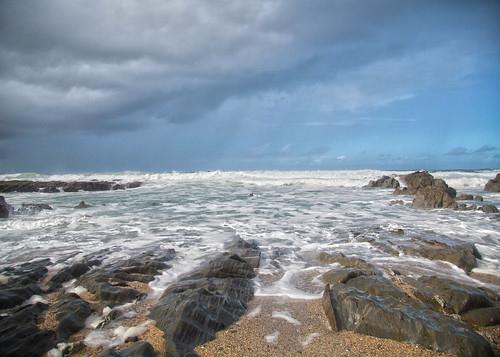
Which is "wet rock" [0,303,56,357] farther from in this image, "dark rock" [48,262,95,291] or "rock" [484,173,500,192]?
"rock" [484,173,500,192]

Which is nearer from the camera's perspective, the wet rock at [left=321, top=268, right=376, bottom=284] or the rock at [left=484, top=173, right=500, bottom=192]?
the wet rock at [left=321, top=268, right=376, bottom=284]

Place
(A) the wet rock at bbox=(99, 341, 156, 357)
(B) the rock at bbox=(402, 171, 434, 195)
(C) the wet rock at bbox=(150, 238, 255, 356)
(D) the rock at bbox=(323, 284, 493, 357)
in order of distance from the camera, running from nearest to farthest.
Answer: (A) the wet rock at bbox=(99, 341, 156, 357)
(D) the rock at bbox=(323, 284, 493, 357)
(C) the wet rock at bbox=(150, 238, 255, 356)
(B) the rock at bbox=(402, 171, 434, 195)

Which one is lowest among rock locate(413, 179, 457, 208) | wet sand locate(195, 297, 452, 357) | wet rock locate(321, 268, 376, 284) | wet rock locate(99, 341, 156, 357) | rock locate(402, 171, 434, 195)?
wet sand locate(195, 297, 452, 357)

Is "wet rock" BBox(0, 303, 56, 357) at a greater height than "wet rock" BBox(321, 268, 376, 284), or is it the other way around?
"wet rock" BBox(321, 268, 376, 284)

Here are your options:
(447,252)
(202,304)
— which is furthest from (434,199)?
(202,304)

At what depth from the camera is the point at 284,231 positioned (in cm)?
996

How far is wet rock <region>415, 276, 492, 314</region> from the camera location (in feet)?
14.5

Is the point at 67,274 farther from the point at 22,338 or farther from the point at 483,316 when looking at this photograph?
the point at 483,316

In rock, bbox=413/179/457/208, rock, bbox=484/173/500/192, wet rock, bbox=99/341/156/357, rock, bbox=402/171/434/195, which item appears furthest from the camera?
rock, bbox=484/173/500/192

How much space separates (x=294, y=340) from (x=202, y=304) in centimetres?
128

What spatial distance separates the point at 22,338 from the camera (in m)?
3.69

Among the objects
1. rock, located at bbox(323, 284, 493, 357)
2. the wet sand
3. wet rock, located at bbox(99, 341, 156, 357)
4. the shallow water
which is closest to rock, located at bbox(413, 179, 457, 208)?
the shallow water

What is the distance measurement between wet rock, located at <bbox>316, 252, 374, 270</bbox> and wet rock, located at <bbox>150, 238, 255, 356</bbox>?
1730mm

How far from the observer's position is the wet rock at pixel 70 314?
405 cm
